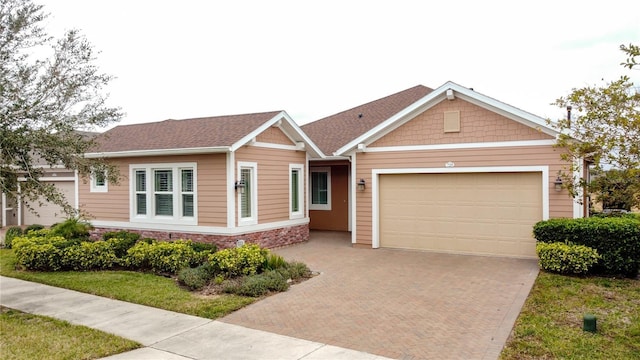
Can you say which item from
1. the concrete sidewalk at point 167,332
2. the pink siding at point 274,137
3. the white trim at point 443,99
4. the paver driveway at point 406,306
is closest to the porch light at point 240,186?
the pink siding at point 274,137

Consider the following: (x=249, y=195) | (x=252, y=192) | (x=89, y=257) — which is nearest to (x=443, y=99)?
(x=252, y=192)

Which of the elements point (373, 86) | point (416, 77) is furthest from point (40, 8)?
point (373, 86)

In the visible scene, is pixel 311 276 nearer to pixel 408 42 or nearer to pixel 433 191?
pixel 433 191

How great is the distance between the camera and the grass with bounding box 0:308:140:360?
19.6 feet

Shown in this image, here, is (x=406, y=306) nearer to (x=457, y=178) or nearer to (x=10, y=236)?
(x=457, y=178)

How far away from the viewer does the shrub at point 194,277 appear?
9180mm

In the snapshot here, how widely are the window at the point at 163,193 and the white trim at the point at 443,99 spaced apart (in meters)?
4.62

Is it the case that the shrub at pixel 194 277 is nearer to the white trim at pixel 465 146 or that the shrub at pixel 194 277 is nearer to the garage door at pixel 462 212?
the garage door at pixel 462 212

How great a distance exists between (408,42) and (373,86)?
10.8 metres

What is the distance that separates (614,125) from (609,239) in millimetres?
4551

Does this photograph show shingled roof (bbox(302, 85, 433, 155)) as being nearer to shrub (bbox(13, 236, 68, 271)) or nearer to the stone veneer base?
the stone veneer base

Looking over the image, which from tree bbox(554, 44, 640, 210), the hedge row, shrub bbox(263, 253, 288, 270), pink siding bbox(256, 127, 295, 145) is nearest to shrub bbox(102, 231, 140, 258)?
the hedge row

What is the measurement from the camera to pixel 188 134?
14.2 meters

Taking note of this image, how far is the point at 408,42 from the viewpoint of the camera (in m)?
15.8
